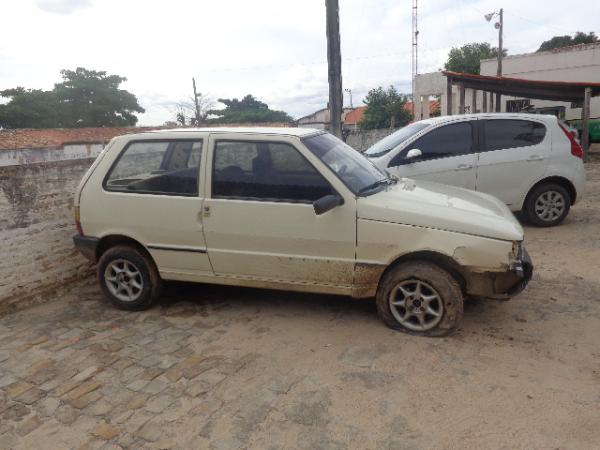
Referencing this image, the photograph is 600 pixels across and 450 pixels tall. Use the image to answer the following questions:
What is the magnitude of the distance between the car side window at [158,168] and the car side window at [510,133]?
14.3 ft

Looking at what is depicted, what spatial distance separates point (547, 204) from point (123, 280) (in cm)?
575

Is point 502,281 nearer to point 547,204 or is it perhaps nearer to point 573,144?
point 547,204

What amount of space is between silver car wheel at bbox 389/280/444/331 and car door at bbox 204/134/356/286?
41 centimetres

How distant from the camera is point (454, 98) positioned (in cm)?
3356

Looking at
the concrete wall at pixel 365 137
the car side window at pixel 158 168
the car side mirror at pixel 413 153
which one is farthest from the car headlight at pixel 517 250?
the concrete wall at pixel 365 137

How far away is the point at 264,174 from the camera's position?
387 cm

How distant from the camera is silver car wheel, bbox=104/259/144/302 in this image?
14.4 ft

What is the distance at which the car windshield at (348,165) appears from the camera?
379cm

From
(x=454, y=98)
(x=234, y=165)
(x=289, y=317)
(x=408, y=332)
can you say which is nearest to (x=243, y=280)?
(x=289, y=317)

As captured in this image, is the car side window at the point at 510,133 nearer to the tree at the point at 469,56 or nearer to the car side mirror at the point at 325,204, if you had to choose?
the car side mirror at the point at 325,204

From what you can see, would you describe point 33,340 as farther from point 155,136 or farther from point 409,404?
point 409,404

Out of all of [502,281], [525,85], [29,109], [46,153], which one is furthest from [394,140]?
[29,109]

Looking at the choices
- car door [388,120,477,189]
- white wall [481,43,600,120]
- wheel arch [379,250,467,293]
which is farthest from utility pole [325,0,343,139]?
white wall [481,43,600,120]

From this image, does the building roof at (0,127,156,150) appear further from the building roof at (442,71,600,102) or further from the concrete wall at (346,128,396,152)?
the building roof at (442,71,600,102)
